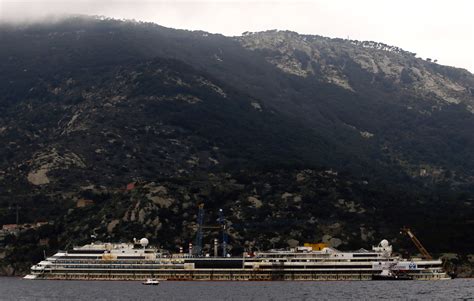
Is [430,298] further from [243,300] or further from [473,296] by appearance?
[243,300]

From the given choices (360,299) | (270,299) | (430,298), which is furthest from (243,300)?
(430,298)

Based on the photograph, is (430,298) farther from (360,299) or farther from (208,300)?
(208,300)

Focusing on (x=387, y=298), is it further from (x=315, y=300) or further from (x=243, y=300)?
(x=243, y=300)

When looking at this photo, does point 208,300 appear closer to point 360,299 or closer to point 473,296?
point 360,299

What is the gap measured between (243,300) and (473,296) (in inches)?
1733

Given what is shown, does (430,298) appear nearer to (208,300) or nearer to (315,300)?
(315,300)

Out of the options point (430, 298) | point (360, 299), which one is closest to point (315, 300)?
point (360, 299)

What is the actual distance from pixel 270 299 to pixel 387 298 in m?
22.2

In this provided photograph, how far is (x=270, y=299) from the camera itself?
199875 mm

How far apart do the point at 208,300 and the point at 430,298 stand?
41903mm

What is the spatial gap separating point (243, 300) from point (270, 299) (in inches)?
217

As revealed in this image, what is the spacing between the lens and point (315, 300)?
638 ft

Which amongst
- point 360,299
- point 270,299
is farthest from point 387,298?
point 270,299

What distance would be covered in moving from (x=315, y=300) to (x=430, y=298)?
21.8 m
